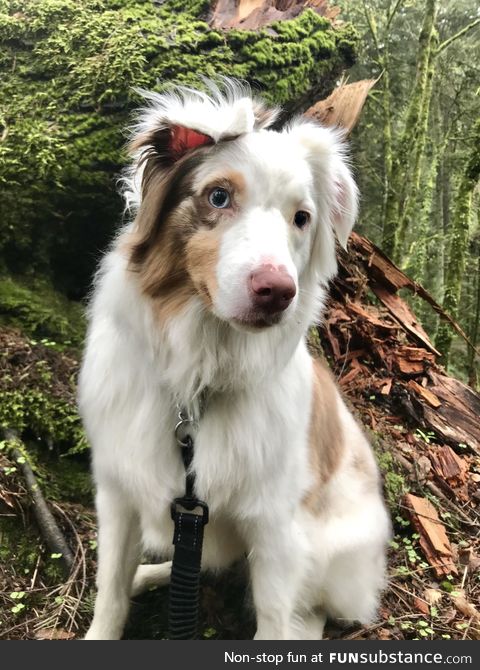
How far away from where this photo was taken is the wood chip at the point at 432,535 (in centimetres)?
305

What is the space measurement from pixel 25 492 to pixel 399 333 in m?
3.19

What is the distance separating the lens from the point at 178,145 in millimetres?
2074

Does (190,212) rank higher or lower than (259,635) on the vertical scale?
higher

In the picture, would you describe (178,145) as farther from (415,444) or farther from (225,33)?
(415,444)

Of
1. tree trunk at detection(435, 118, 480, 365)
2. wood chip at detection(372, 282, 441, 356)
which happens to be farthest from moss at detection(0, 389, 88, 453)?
tree trunk at detection(435, 118, 480, 365)

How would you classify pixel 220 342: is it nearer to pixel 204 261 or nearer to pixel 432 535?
pixel 204 261

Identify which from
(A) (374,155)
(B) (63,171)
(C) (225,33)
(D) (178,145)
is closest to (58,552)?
(D) (178,145)

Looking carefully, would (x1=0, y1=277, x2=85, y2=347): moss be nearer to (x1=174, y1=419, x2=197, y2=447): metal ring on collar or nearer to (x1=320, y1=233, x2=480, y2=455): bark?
(x1=174, y1=419, x2=197, y2=447): metal ring on collar

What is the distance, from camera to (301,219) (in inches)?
82.6

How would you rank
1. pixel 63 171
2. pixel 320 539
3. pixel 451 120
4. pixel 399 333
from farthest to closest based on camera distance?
1. pixel 451 120
2. pixel 399 333
3. pixel 63 171
4. pixel 320 539

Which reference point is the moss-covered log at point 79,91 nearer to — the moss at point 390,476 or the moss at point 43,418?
the moss at point 43,418

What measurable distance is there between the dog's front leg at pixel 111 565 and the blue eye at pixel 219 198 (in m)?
1.30

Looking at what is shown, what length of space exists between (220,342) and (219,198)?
55 cm

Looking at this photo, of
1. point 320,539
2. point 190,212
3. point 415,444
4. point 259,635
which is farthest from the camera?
point 415,444
